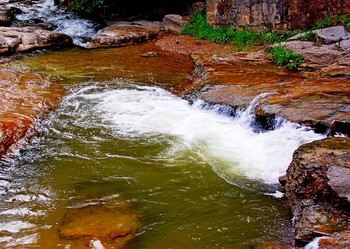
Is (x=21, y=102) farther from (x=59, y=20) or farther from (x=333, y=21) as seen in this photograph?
(x=59, y=20)

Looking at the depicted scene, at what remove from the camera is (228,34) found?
40.5 ft

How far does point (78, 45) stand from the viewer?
13656mm

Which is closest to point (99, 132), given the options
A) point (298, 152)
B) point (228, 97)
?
point (228, 97)

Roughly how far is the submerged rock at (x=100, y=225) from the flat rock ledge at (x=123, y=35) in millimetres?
9669

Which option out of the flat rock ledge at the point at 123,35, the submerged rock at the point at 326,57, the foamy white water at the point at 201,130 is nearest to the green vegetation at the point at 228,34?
the flat rock ledge at the point at 123,35

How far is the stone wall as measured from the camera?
1085cm

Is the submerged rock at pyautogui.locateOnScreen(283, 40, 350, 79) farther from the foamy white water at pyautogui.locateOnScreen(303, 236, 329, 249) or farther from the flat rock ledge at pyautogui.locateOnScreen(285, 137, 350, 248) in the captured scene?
the foamy white water at pyautogui.locateOnScreen(303, 236, 329, 249)

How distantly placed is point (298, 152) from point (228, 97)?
9.94 ft

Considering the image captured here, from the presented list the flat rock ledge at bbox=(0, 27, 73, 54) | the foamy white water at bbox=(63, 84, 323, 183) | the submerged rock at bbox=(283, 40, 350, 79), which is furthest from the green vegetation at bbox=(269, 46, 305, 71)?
the flat rock ledge at bbox=(0, 27, 73, 54)

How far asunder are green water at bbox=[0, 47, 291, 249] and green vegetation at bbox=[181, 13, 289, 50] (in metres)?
6.14

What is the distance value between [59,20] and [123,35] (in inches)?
162

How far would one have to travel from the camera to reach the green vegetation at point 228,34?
11.3 m

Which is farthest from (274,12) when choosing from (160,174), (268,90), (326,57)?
(160,174)

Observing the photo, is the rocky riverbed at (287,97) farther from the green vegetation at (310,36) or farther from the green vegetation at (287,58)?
the green vegetation at (310,36)
